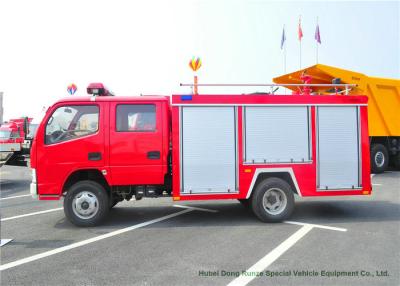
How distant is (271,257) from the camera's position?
4320 mm

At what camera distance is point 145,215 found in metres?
6.77

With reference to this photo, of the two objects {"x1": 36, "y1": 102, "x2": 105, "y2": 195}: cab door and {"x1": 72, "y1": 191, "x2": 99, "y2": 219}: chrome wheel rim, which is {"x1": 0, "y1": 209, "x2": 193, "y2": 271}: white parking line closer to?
{"x1": 72, "y1": 191, "x2": 99, "y2": 219}: chrome wheel rim

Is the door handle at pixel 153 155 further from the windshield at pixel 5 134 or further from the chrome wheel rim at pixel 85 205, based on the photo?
the windshield at pixel 5 134

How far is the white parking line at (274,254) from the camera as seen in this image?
368 centimetres

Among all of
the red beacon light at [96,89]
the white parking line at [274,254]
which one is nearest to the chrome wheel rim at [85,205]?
the red beacon light at [96,89]

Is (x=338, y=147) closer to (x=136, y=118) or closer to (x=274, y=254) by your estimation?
(x=274, y=254)

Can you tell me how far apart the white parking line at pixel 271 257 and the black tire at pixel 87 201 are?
3.13m

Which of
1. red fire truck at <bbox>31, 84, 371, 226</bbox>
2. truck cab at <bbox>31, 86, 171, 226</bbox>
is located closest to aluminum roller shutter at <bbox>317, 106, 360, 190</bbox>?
red fire truck at <bbox>31, 84, 371, 226</bbox>

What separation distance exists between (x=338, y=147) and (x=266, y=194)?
69.4 inches

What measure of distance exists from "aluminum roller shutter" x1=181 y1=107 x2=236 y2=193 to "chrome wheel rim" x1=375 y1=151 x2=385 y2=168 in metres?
8.67

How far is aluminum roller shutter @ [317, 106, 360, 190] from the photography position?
612 cm

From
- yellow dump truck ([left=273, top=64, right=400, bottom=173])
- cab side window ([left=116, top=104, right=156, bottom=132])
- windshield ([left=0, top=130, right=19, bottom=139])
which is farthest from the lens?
windshield ([left=0, top=130, right=19, bottom=139])

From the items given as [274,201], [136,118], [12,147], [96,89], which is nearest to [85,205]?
[136,118]

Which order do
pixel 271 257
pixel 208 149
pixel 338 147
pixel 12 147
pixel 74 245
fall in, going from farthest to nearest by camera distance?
pixel 12 147, pixel 338 147, pixel 208 149, pixel 74 245, pixel 271 257
